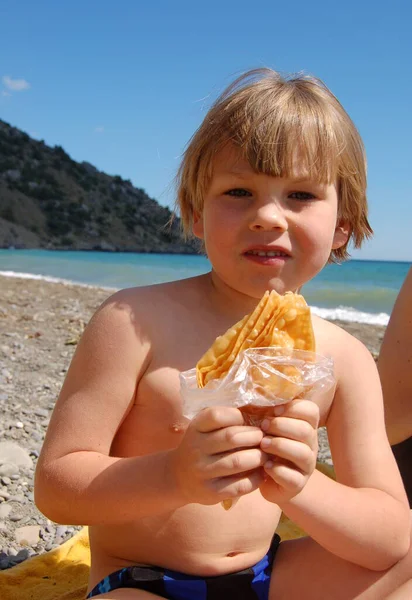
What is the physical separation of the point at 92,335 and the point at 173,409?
1.11ft

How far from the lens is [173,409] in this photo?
1825 millimetres

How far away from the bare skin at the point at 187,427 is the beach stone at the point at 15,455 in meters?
1.52

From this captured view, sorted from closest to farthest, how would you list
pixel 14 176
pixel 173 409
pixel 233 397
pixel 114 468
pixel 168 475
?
pixel 233 397 → pixel 168 475 → pixel 114 468 → pixel 173 409 → pixel 14 176

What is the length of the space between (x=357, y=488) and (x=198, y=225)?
3.43 feet

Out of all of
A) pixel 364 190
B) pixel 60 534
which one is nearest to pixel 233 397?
pixel 364 190

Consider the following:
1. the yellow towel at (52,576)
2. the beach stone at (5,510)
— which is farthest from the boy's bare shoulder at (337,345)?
the beach stone at (5,510)

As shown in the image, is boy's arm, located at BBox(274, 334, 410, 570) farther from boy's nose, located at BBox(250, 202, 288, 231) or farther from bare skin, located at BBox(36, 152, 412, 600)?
boy's nose, located at BBox(250, 202, 288, 231)

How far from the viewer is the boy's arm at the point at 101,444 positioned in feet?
5.27

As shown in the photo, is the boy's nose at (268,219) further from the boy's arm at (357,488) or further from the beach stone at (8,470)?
the beach stone at (8,470)

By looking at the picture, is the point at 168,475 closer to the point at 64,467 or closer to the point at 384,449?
the point at 64,467

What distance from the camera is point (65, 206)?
63031 millimetres

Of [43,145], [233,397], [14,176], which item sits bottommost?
[233,397]

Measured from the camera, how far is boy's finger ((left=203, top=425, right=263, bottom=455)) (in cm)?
136

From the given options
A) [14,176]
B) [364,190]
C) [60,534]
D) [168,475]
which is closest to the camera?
[168,475]
